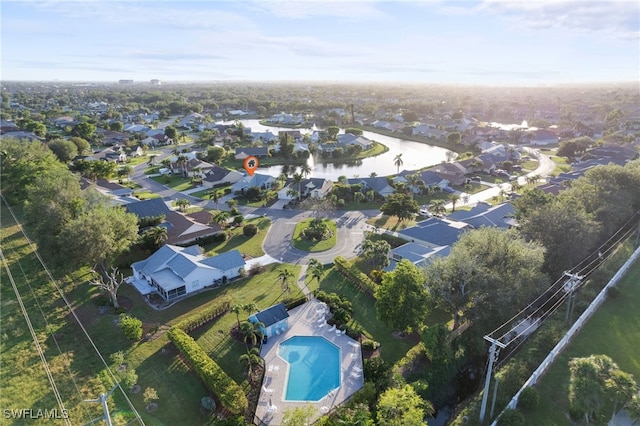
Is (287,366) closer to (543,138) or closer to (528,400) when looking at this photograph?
(528,400)

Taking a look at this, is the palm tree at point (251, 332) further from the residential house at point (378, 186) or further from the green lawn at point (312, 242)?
the residential house at point (378, 186)

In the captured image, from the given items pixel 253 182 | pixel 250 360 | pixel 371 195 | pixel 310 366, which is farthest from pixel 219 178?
pixel 310 366

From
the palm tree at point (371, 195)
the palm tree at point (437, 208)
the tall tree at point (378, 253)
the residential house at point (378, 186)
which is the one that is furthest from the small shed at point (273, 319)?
the residential house at point (378, 186)

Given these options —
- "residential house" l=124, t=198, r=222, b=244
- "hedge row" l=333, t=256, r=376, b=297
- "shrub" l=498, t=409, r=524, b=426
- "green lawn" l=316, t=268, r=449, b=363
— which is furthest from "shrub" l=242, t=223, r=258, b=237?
"shrub" l=498, t=409, r=524, b=426

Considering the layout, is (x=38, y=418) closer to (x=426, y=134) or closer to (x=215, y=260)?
(x=215, y=260)

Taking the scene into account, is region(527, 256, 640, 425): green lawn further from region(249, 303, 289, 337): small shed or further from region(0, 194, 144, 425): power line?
region(0, 194, 144, 425): power line

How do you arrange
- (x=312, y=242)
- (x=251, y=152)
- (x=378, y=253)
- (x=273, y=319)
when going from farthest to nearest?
(x=251, y=152)
(x=312, y=242)
(x=378, y=253)
(x=273, y=319)

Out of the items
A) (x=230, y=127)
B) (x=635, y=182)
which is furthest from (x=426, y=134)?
(x=635, y=182)
